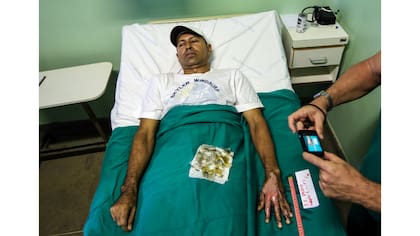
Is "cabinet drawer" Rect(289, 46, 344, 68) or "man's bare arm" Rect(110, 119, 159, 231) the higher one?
"cabinet drawer" Rect(289, 46, 344, 68)

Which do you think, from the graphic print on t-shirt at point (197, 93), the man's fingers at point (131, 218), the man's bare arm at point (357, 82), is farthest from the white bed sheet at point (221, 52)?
the man's fingers at point (131, 218)

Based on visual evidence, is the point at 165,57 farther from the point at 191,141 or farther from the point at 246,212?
the point at 246,212

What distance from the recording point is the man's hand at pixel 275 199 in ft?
3.29

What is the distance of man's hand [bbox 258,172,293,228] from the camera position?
1.00 metres

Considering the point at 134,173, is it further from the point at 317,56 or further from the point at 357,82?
the point at 317,56

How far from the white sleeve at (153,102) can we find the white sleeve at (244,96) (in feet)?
1.44

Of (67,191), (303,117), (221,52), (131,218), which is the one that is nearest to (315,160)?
(303,117)

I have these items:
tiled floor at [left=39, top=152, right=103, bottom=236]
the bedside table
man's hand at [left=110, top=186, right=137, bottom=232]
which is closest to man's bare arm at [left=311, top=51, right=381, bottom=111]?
the bedside table

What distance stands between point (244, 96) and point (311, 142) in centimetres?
66

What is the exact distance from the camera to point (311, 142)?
34.1 inches

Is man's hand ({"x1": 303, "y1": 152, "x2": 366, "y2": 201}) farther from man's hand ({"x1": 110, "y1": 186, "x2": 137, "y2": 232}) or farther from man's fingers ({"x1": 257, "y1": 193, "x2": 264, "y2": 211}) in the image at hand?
man's hand ({"x1": 110, "y1": 186, "x2": 137, "y2": 232})

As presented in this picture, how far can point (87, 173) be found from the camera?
200 cm

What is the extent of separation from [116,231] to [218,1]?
5.41 ft
